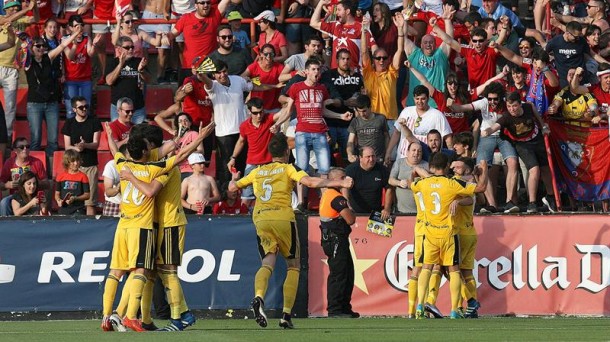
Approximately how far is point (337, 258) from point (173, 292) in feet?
14.9

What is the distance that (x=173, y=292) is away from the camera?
13.0 metres

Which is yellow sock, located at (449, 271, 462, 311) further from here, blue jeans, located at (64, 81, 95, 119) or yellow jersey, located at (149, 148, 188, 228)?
blue jeans, located at (64, 81, 95, 119)

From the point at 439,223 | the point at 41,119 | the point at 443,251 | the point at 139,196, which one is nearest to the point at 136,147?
the point at 139,196

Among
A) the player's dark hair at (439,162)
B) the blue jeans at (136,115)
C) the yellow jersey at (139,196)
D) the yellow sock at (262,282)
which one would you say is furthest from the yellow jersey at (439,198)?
the blue jeans at (136,115)

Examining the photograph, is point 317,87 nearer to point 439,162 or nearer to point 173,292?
point 439,162

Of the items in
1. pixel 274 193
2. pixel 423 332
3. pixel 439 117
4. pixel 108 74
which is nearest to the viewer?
pixel 423 332

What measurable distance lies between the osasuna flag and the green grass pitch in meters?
3.10

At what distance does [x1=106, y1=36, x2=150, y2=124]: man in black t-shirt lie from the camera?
20438 millimetres

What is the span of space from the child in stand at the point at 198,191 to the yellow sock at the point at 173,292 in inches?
198

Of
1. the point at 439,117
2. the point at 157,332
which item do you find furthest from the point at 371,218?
the point at 157,332

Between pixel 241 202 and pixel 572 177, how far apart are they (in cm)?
501

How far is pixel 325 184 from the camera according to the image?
45.0 ft

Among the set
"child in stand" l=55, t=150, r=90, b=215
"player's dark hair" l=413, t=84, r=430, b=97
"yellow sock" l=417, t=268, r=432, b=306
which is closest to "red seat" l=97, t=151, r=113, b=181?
"child in stand" l=55, t=150, r=90, b=215

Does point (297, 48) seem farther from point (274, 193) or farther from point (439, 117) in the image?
point (274, 193)
